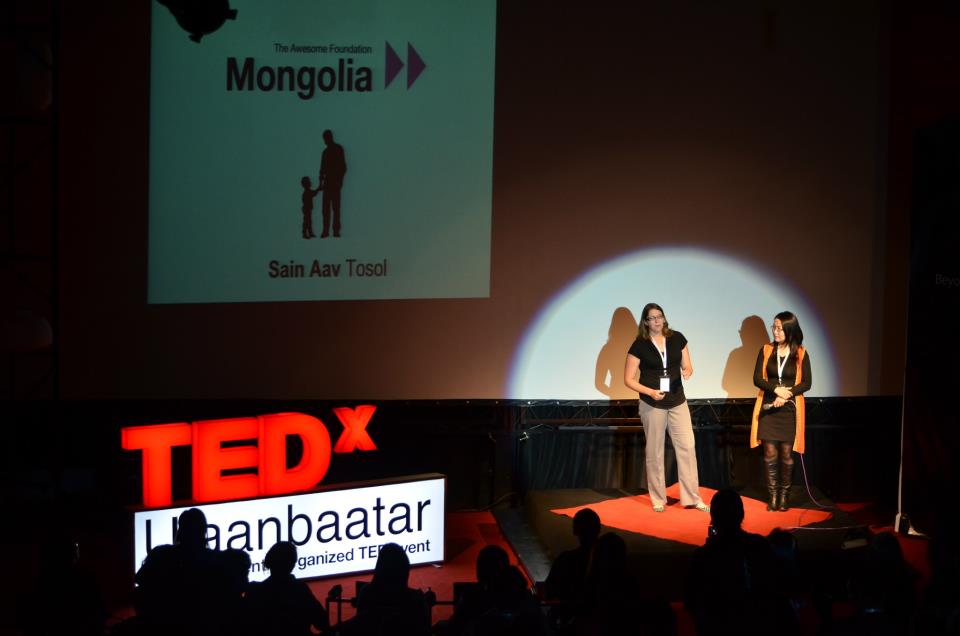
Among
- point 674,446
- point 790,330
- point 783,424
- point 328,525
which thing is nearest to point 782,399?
point 783,424

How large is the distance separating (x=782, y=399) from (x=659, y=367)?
889 mm

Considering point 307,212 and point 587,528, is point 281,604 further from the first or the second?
point 307,212

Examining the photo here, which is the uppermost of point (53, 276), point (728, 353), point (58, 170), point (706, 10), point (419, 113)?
point (706, 10)

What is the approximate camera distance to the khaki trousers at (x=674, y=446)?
648 centimetres

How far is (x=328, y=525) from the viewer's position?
18.3 feet

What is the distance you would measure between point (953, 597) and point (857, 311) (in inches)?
189

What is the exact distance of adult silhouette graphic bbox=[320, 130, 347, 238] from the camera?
6809 mm

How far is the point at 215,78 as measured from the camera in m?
6.62

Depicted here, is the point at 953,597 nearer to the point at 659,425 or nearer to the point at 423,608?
the point at 423,608

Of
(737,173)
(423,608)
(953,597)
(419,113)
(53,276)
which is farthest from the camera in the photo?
(737,173)

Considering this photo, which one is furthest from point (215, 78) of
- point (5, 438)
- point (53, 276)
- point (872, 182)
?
point (872, 182)

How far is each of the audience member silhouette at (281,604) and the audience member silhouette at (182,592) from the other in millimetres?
114

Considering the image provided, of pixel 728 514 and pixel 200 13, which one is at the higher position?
pixel 200 13

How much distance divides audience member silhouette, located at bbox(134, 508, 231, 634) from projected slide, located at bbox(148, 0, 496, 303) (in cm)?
336
